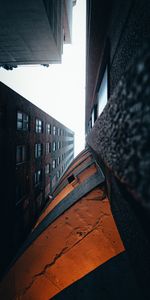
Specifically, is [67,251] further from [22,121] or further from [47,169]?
[47,169]

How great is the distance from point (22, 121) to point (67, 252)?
1222 cm

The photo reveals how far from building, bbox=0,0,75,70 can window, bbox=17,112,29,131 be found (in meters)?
6.53

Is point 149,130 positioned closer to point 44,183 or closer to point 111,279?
point 111,279

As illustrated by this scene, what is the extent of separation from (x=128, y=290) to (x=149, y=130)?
262 cm

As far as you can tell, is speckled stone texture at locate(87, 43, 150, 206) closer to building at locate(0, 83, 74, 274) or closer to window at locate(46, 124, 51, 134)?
building at locate(0, 83, 74, 274)

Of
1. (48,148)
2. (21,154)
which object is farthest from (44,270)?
(48,148)

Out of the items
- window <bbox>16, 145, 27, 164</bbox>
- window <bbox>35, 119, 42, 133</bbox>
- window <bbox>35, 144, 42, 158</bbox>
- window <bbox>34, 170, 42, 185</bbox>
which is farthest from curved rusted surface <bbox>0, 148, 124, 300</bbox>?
window <bbox>35, 119, 42, 133</bbox>

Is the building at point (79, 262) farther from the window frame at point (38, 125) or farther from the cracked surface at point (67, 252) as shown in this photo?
the window frame at point (38, 125)

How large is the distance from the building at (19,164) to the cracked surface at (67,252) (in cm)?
784

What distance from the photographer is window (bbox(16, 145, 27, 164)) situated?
12.5 m

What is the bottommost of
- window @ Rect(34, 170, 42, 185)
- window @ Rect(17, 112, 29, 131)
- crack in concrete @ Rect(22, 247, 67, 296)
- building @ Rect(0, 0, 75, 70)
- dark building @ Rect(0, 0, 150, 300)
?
window @ Rect(34, 170, 42, 185)

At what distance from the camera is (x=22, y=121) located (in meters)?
13.3

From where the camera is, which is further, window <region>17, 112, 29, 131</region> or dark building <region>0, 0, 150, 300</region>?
window <region>17, 112, 29, 131</region>

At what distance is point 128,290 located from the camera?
210 cm
